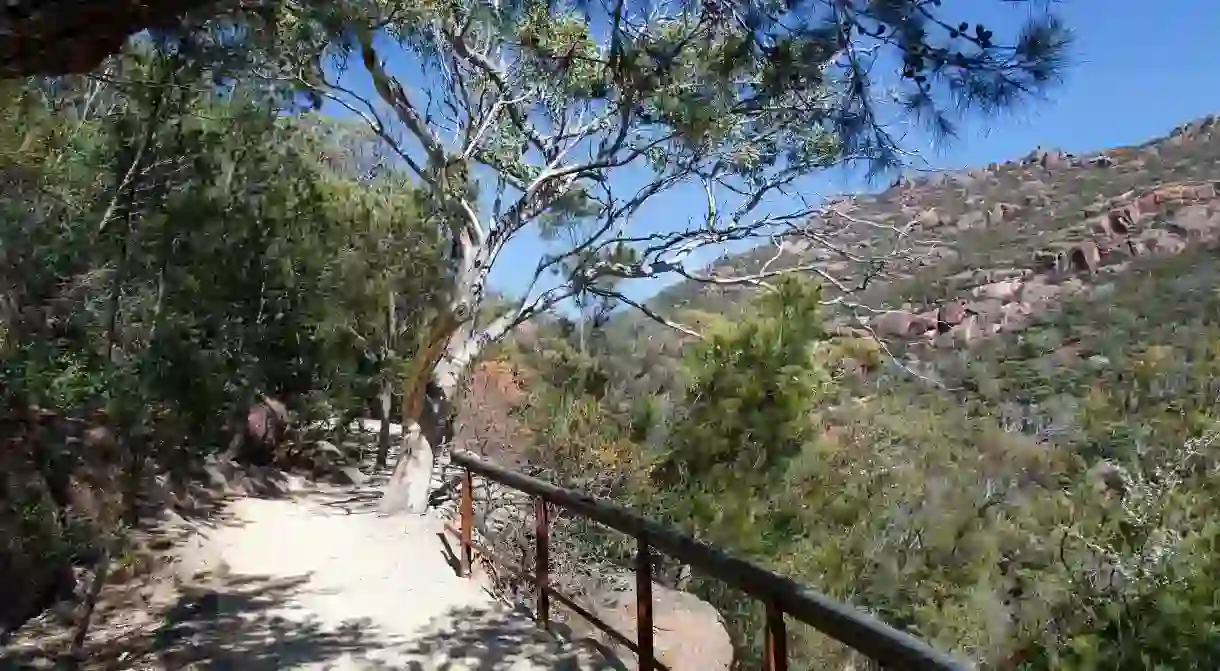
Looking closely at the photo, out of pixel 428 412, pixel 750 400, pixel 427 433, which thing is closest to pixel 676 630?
pixel 750 400

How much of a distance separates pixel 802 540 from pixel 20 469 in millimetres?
7125

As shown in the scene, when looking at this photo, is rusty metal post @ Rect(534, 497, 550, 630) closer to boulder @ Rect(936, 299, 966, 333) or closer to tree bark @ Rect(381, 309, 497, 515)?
tree bark @ Rect(381, 309, 497, 515)

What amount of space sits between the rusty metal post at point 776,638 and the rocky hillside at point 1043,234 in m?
11.0

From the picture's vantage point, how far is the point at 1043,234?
25766 mm

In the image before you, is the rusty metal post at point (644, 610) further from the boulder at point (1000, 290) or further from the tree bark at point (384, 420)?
the boulder at point (1000, 290)

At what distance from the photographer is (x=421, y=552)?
23.1 ft

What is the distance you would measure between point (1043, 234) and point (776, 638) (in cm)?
Result: 2590

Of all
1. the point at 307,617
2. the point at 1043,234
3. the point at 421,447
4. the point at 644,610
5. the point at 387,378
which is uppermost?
the point at 1043,234

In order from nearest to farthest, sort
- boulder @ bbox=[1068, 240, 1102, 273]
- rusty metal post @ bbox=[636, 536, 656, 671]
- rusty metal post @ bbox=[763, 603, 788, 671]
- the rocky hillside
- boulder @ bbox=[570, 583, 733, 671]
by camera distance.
Answer: rusty metal post @ bbox=[763, 603, 788, 671], rusty metal post @ bbox=[636, 536, 656, 671], boulder @ bbox=[570, 583, 733, 671], the rocky hillside, boulder @ bbox=[1068, 240, 1102, 273]

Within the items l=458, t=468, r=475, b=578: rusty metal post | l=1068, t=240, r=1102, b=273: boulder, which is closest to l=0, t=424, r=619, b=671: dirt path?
l=458, t=468, r=475, b=578: rusty metal post

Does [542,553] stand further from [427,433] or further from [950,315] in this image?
[950,315]

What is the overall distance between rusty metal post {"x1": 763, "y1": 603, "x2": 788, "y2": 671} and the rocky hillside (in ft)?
36.0

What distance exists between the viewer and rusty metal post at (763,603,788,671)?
2.68m

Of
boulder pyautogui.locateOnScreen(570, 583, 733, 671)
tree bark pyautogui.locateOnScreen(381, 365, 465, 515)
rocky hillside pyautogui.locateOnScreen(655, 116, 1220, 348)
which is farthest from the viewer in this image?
rocky hillside pyautogui.locateOnScreen(655, 116, 1220, 348)
